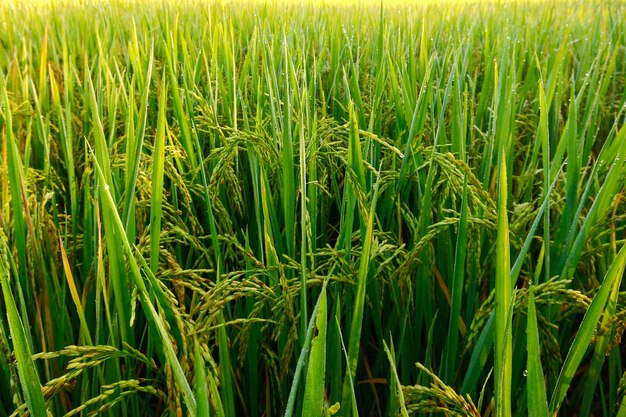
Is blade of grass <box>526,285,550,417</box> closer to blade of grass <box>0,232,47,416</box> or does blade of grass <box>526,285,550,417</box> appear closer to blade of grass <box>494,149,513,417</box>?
blade of grass <box>494,149,513,417</box>

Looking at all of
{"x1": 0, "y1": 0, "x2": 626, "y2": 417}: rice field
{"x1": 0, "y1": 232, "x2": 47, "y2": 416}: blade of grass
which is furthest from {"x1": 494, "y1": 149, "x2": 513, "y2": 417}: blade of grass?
{"x1": 0, "y1": 232, "x2": 47, "y2": 416}: blade of grass

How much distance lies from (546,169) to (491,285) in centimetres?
22

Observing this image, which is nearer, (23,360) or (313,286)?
(23,360)

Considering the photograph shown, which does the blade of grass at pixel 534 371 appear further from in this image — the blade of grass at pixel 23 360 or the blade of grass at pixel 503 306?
the blade of grass at pixel 23 360

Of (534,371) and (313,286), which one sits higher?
(534,371)

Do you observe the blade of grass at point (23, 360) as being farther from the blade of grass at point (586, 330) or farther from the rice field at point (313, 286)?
the blade of grass at point (586, 330)

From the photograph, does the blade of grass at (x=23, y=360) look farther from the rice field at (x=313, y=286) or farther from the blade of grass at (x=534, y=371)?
the blade of grass at (x=534, y=371)

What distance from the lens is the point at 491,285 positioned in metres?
0.92

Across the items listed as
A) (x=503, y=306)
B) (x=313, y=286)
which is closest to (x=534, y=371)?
(x=503, y=306)

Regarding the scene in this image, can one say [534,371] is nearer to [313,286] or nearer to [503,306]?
[503,306]

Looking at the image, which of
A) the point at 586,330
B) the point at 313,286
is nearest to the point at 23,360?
the point at 313,286

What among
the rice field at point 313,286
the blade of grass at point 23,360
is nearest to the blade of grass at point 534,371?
the rice field at point 313,286

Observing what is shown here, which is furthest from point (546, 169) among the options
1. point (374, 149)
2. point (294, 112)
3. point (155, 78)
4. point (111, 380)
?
point (155, 78)

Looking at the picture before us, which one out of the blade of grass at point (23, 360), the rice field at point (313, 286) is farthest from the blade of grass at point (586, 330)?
the blade of grass at point (23, 360)
